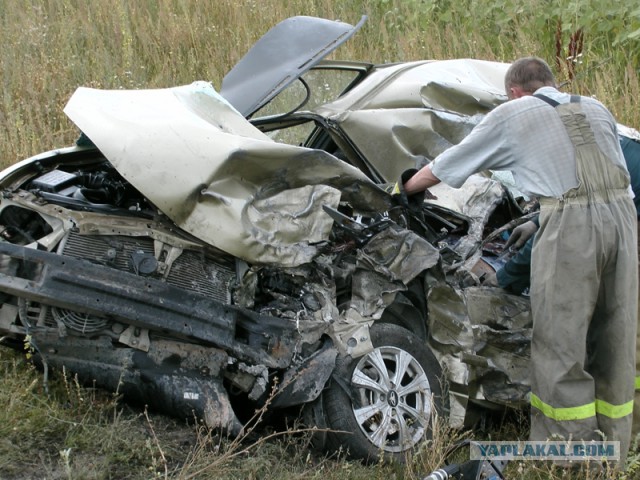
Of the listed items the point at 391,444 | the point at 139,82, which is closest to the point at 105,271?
the point at 391,444

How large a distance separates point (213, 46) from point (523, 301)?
624 centimetres

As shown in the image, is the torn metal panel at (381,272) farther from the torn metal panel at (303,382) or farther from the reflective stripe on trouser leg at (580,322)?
the reflective stripe on trouser leg at (580,322)

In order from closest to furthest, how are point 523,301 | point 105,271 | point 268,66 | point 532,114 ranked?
point 105,271, point 532,114, point 523,301, point 268,66

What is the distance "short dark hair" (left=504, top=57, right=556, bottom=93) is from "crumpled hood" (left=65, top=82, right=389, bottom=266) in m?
0.87

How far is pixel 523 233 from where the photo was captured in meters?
4.61

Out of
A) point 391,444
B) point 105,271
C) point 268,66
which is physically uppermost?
point 268,66

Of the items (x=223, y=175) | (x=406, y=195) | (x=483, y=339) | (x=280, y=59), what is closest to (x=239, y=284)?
(x=223, y=175)

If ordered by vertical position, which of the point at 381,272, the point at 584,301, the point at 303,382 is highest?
the point at 381,272

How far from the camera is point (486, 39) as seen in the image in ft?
33.0

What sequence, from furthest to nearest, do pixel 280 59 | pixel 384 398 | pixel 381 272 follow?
pixel 280 59 → pixel 381 272 → pixel 384 398

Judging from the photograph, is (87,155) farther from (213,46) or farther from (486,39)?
(486,39)

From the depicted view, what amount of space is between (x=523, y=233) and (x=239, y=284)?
1.71 meters

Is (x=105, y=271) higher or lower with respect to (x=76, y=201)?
lower

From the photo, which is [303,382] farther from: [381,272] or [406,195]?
[406,195]
